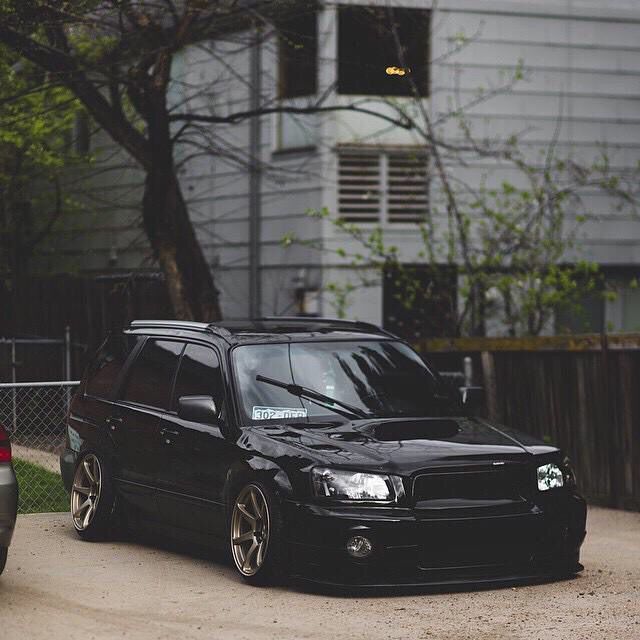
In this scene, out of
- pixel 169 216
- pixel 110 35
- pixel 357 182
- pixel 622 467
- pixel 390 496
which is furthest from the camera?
pixel 357 182

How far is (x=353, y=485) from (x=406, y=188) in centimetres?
1447

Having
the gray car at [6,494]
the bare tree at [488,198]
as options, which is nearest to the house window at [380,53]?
the bare tree at [488,198]

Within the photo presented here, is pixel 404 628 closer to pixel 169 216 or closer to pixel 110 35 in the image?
pixel 169 216

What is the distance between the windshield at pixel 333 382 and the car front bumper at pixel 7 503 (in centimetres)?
181

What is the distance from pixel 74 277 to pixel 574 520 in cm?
1601

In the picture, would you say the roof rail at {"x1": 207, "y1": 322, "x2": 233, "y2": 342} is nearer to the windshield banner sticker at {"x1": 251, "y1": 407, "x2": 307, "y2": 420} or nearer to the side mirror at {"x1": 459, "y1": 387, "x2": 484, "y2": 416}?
the windshield banner sticker at {"x1": 251, "y1": 407, "x2": 307, "y2": 420}

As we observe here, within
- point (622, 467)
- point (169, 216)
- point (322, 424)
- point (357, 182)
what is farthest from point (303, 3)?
point (357, 182)

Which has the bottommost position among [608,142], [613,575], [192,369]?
[613,575]

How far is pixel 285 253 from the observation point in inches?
917

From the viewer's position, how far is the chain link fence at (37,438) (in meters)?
13.4

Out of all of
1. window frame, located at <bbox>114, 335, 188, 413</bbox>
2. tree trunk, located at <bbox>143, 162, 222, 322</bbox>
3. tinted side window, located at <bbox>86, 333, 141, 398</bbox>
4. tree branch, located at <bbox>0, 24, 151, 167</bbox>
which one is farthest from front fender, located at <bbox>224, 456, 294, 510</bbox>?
tree trunk, located at <bbox>143, 162, 222, 322</bbox>

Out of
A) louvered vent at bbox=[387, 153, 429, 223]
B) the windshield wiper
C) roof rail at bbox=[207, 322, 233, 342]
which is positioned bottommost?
the windshield wiper

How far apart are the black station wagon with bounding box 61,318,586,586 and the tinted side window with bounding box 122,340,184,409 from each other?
0.05ft

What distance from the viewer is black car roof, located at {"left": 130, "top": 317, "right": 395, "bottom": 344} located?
1034 cm
